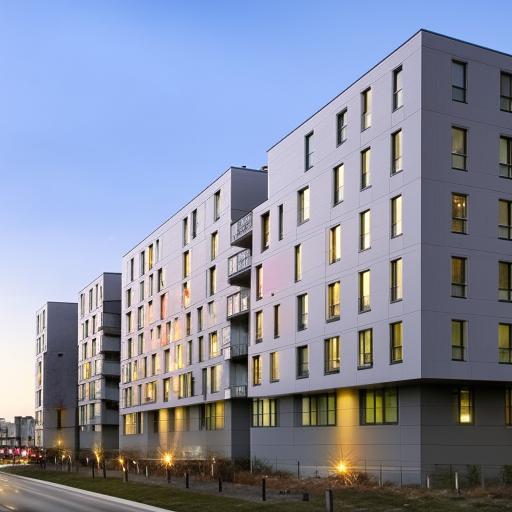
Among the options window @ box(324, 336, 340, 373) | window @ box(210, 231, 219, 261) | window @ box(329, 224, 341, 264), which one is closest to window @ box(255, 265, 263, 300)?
window @ box(329, 224, 341, 264)

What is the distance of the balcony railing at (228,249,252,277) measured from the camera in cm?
6078

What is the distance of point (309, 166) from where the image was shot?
52.8 metres

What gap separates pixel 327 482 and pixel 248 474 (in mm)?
9182

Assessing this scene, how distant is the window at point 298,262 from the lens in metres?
52.8

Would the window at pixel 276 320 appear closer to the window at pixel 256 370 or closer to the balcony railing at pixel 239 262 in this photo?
the window at pixel 256 370

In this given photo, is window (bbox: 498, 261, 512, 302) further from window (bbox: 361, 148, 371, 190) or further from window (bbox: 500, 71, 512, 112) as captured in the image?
window (bbox: 361, 148, 371, 190)

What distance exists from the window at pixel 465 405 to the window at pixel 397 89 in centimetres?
1408

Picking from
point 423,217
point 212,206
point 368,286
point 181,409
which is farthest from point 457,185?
point 181,409

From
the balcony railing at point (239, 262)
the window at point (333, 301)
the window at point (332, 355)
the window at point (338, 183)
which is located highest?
the window at point (338, 183)

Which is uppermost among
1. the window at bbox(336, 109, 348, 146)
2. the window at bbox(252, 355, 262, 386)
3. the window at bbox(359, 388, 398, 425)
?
the window at bbox(336, 109, 348, 146)

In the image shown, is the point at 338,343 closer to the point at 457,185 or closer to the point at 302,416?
the point at 302,416

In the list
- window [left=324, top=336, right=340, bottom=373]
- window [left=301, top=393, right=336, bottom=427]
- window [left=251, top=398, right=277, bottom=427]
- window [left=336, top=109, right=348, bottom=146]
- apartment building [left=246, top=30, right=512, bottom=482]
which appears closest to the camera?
apartment building [left=246, top=30, right=512, bottom=482]

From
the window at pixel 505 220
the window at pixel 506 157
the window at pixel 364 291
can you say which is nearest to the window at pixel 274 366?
the window at pixel 364 291

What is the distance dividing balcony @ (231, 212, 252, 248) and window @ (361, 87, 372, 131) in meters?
15.6
